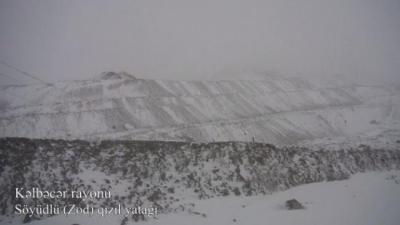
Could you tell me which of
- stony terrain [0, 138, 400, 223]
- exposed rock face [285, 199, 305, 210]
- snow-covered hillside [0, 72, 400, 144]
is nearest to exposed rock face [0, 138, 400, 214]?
stony terrain [0, 138, 400, 223]

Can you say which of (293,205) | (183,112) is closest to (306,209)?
(293,205)

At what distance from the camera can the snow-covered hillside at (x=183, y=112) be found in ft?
124

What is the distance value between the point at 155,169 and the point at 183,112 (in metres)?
30.6

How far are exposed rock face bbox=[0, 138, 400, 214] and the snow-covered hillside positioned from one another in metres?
21.4

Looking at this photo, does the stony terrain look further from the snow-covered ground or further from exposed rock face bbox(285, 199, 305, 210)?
exposed rock face bbox(285, 199, 305, 210)

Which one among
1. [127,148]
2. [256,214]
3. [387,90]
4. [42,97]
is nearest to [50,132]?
[42,97]

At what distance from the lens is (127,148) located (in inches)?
563

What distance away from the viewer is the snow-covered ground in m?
10.3

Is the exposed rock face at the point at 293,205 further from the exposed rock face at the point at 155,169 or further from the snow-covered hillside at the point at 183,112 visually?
the snow-covered hillside at the point at 183,112

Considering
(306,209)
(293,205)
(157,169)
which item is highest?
(157,169)

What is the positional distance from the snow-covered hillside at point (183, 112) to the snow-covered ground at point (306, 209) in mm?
23758

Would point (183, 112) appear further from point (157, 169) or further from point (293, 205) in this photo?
point (293, 205)

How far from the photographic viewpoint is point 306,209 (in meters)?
11.2

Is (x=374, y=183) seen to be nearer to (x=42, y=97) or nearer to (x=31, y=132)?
(x=31, y=132)
